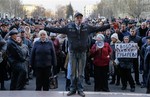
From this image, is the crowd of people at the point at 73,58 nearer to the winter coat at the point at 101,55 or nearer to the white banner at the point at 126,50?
the winter coat at the point at 101,55

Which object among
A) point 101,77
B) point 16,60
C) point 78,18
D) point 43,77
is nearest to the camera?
point 78,18

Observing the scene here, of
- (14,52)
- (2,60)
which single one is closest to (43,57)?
(14,52)

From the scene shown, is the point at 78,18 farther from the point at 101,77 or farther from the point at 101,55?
the point at 101,77

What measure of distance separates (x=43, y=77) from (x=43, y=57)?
0.62 meters

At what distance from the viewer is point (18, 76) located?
459 inches

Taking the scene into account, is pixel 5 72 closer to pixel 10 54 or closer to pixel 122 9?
pixel 10 54

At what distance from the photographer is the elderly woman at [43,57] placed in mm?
10852

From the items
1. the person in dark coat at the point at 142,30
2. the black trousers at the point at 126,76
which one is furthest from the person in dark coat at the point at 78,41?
the person in dark coat at the point at 142,30

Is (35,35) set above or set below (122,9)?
below

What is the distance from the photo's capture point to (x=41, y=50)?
10844mm

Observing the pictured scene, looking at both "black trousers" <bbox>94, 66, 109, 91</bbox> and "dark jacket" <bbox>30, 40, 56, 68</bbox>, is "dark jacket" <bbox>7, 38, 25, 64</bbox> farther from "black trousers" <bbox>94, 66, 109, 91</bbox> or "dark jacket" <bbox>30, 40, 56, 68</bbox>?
"black trousers" <bbox>94, 66, 109, 91</bbox>

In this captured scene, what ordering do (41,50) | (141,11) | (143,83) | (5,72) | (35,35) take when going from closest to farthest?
(41,50) < (5,72) < (143,83) < (35,35) < (141,11)

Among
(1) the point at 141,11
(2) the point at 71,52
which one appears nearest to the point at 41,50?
(2) the point at 71,52

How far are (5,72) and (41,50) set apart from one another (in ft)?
8.13
